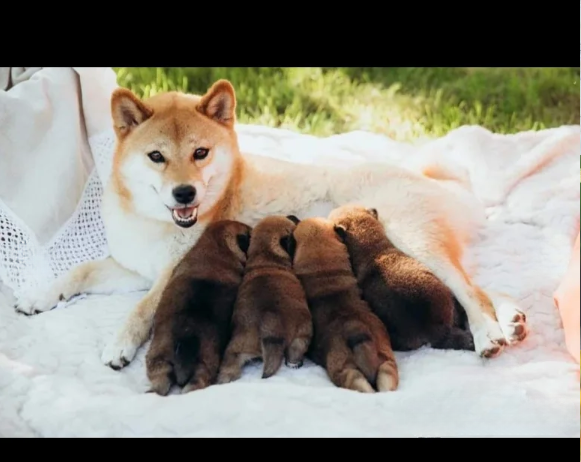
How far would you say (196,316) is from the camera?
5.24 ft

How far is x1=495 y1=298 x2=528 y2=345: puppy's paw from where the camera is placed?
1.70m

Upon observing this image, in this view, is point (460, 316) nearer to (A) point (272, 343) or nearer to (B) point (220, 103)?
(A) point (272, 343)

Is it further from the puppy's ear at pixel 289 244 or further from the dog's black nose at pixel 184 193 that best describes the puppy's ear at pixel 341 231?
the dog's black nose at pixel 184 193

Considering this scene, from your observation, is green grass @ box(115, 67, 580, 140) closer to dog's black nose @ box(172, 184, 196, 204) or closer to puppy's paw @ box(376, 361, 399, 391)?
dog's black nose @ box(172, 184, 196, 204)

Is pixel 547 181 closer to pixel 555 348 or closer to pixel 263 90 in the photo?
pixel 555 348

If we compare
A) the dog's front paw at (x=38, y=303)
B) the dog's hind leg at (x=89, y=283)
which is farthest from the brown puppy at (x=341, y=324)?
the dog's front paw at (x=38, y=303)

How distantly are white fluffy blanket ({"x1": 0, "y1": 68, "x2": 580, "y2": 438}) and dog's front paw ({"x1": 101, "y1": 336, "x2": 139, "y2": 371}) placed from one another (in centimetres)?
2

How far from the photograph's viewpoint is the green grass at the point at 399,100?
8.18 ft

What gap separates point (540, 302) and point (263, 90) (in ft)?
3.94

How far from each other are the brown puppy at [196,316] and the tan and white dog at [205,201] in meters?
0.13

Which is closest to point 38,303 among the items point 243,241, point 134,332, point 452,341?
point 134,332
